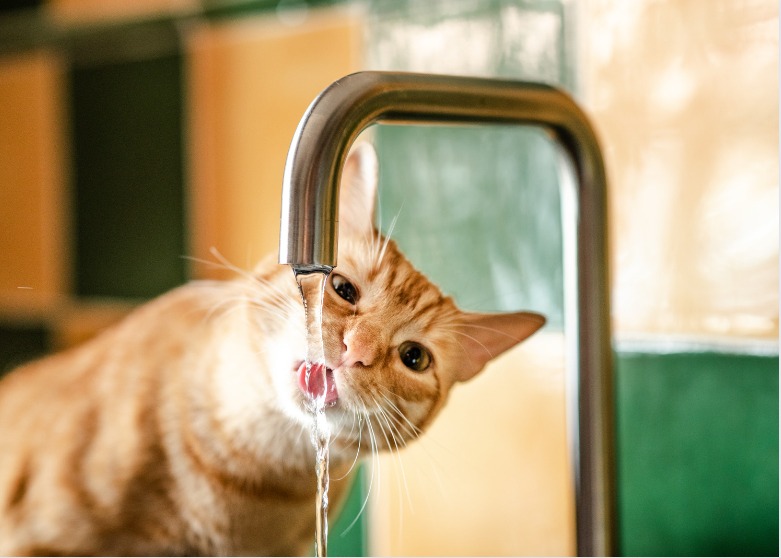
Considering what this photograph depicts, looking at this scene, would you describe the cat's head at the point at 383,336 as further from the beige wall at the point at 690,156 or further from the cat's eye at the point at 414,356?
the beige wall at the point at 690,156

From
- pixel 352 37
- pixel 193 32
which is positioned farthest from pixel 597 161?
pixel 193 32

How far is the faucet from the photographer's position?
35 cm

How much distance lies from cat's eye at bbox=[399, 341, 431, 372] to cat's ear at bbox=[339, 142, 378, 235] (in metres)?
0.06

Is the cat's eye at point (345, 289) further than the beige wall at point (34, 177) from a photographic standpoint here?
No

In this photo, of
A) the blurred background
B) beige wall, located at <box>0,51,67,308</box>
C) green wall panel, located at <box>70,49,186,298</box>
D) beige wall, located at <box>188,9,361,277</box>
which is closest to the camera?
the blurred background

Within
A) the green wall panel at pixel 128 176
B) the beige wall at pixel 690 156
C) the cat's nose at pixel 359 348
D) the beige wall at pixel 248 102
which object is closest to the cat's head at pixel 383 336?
the cat's nose at pixel 359 348

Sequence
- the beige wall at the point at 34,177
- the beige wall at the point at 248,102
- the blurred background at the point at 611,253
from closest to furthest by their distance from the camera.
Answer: the blurred background at the point at 611,253
the beige wall at the point at 248,102
the beige wall at the point at 34,177

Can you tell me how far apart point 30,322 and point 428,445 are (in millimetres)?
1038

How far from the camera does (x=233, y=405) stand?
19.2 inches

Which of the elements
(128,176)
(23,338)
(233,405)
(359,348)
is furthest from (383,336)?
(23,338)

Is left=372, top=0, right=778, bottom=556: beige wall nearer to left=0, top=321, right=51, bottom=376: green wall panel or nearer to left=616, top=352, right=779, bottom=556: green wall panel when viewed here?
left=616, top=352, right=779, bottom=556: green wall panel

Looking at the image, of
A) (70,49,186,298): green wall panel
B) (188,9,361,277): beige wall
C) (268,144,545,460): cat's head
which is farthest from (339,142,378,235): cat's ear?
(70,49,186,298): green wall panel

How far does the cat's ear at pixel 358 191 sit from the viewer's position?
0.43m

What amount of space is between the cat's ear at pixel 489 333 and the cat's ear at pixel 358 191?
73 mm
